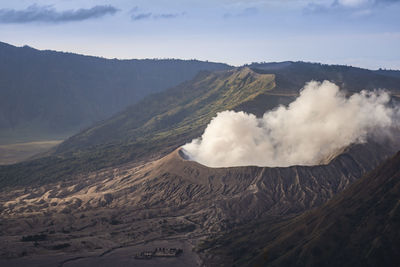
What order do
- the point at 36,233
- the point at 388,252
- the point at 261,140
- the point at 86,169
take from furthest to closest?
the point at 86,169 < the point at 261,140 < the point at 36,233 < the point at 388,252

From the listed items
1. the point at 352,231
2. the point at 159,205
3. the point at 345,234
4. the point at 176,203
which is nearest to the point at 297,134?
the point at 176,203

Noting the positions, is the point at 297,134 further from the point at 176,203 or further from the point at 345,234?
the point at 345,234

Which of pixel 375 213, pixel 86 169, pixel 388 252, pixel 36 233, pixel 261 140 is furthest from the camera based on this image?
pixel 86 169

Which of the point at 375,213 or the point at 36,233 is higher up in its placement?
the point at 375,213

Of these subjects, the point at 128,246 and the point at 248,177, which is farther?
the point at 248,177

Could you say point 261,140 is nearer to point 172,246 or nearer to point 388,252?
point 172,246

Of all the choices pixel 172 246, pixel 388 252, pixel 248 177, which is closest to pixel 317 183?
pixel 248 177

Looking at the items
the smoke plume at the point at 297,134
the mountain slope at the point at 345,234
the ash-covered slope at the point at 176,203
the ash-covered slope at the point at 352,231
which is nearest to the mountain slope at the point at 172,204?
the ash-covered slope at the point at 176,203
